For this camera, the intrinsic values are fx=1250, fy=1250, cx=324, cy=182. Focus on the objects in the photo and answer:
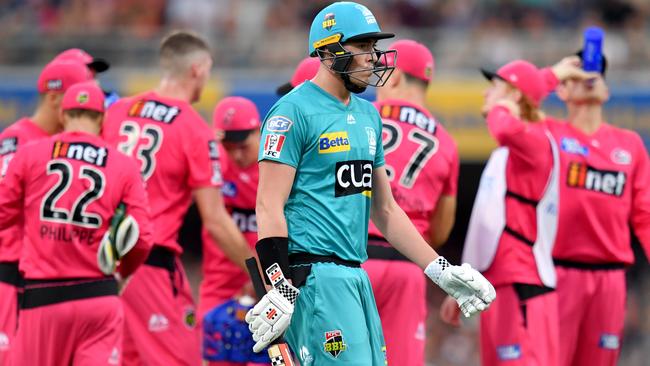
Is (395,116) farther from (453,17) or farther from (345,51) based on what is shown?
(453,17)

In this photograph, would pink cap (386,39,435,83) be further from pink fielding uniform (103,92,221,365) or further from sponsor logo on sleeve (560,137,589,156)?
pink fielding uniform (103,92,221,365)

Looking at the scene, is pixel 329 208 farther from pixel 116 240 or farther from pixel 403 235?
pixel 116 240

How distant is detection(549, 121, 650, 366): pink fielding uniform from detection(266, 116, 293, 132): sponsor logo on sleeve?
401cm

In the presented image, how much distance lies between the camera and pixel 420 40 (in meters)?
19.6

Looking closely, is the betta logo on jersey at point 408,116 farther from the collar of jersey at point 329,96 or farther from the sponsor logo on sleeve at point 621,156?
the collar of jersey at point 329,96

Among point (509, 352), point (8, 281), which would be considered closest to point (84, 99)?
point (8, 281)

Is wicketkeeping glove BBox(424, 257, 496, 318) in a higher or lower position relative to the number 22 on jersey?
lower

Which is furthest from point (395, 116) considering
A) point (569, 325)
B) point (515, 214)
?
point (569, 325)

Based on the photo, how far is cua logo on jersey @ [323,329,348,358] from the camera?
681cm

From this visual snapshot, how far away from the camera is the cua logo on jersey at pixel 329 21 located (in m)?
A: 7.09

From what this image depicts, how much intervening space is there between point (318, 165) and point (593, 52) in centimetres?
433

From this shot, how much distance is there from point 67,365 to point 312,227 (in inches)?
99.6

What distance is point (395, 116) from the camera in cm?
960

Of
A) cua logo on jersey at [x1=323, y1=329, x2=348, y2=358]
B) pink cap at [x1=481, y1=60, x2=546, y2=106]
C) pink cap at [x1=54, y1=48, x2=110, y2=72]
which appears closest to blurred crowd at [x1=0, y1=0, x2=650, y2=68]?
pink cap at [x1=54, y1=48, x2=110, y2=72]
